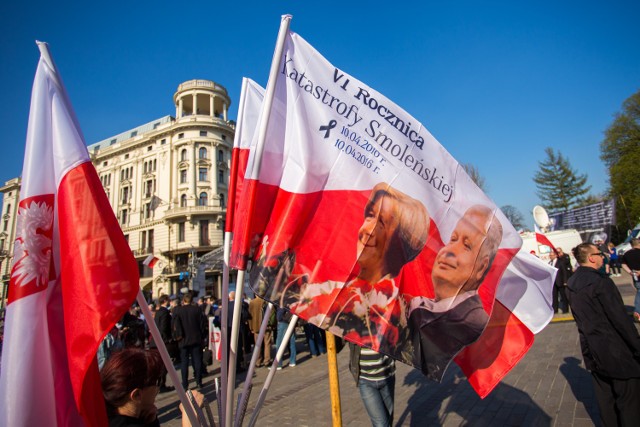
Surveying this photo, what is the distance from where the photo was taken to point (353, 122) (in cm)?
248

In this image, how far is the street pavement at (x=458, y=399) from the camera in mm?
4645

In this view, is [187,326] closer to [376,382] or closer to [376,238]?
[376,382]

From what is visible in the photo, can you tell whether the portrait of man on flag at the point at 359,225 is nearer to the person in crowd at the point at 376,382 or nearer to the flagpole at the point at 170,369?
the flagpole at the point at 170,369

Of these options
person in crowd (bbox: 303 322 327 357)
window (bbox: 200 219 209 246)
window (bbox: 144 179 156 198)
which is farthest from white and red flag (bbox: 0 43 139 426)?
window (bbox: 144 179 156 198)

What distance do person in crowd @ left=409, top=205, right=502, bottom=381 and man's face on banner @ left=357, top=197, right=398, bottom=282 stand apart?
1.21ft

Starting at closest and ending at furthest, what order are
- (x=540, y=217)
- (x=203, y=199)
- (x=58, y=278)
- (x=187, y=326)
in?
(x=58, y=278)
(x=187, y=326)
(x=540, y=217)
(x=203, y=199)

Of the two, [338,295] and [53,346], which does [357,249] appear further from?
[53,346]

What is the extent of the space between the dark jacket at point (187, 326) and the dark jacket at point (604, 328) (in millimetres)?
6616

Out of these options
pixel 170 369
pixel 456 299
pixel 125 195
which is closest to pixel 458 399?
pixel 456 299

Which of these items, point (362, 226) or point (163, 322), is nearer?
point (362, 226)

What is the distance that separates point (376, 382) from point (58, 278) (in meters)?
2.74

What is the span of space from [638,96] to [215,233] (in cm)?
4554

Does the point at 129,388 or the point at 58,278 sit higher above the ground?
the point at 58,278

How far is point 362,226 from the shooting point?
2.39 meters
